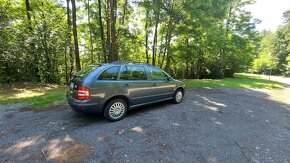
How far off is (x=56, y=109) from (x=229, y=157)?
4.94 metres

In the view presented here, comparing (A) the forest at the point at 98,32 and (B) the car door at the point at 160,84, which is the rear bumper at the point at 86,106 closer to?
(B) the car door at the point at 160,84

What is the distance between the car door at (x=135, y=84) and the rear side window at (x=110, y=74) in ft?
0.48

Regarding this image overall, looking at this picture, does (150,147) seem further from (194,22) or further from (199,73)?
(199,73)

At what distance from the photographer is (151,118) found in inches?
167

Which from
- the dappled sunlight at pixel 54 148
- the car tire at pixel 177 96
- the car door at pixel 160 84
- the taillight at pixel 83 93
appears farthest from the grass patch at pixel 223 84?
the dappled sunlight at pixel 54 148

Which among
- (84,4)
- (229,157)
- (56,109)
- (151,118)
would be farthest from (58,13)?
(229,157)

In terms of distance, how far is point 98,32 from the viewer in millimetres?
13547

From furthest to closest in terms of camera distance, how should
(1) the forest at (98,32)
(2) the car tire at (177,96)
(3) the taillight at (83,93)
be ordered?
(1) the forest at (98,32) < (2) the car tire at (177,96) < (3) the taillight at (83,93)

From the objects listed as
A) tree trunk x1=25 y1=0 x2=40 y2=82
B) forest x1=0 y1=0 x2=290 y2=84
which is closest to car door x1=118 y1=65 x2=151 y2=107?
forest x1=0 y1=0 x2=290 y2=84

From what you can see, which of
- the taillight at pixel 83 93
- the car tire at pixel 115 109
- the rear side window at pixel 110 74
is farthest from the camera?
the car tire at pixel 115 109

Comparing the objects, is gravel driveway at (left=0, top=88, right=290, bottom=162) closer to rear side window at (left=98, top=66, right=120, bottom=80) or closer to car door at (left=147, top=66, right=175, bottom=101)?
car door at (left=147, top=66, right=175, bottom=101)

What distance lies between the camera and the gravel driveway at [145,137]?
2.64 m

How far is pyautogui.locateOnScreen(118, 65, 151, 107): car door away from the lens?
411 centimetres

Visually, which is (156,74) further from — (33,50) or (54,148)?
(33,50)
